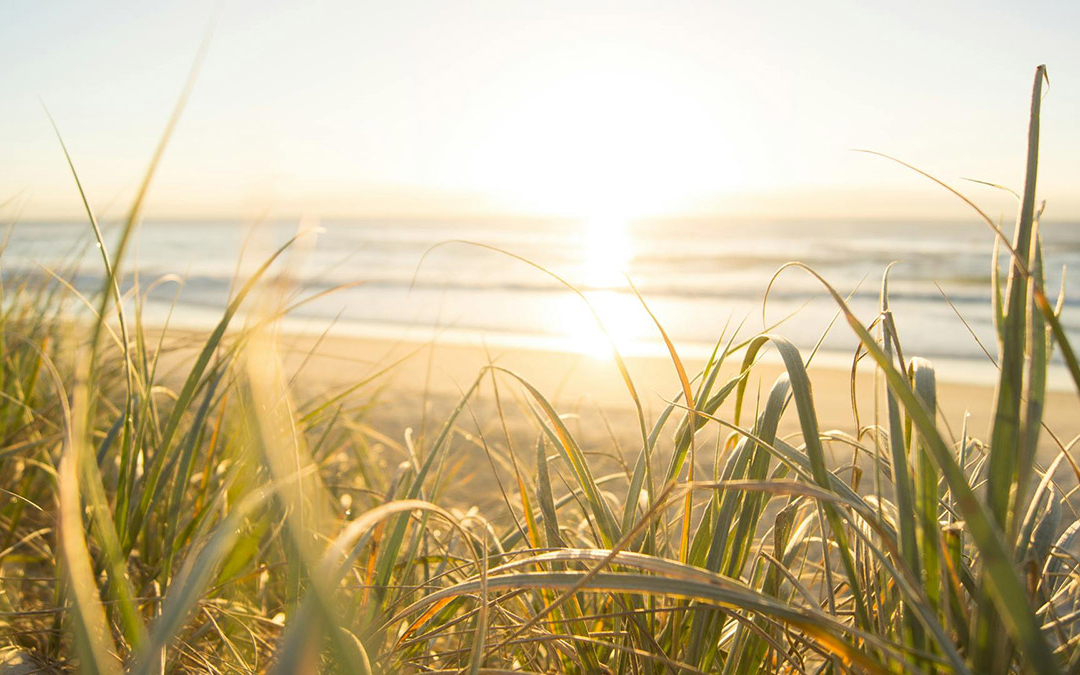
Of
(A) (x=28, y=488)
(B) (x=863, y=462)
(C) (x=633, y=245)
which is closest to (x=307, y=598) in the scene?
(A) (x=28, y=488)

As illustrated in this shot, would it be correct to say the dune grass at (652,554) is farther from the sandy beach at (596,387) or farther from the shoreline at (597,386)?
the shoreline at (597,386)

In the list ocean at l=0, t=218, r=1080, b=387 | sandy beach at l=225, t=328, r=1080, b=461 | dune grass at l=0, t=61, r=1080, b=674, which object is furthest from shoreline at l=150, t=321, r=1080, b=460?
dune grass at l=0, t=61, r=1080, b=674

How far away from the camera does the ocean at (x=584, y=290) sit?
3.27 meters

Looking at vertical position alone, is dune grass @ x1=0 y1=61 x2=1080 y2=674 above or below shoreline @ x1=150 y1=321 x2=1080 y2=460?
above

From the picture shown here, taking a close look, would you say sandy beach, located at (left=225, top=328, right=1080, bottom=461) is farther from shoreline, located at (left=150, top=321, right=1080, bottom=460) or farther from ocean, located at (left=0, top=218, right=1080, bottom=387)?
ocean, located at (left=0, top=218, right=1080, bottom=387)

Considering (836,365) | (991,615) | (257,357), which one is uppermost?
(257,357)

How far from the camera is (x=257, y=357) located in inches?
41.3

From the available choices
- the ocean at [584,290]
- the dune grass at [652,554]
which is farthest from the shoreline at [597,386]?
the dune grass at [652,554]

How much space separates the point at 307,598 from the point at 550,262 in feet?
56.2

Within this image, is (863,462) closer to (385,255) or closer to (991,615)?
(991,615)

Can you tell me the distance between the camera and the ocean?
327 cm

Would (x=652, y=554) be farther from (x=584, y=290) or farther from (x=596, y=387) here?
(x=596, y=387)

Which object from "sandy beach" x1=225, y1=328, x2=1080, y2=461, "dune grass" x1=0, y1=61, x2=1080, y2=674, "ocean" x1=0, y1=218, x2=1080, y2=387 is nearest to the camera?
"dune grass" x1=0, y1=61, x2=1080, y2=674

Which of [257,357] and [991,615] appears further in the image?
[257,357]
